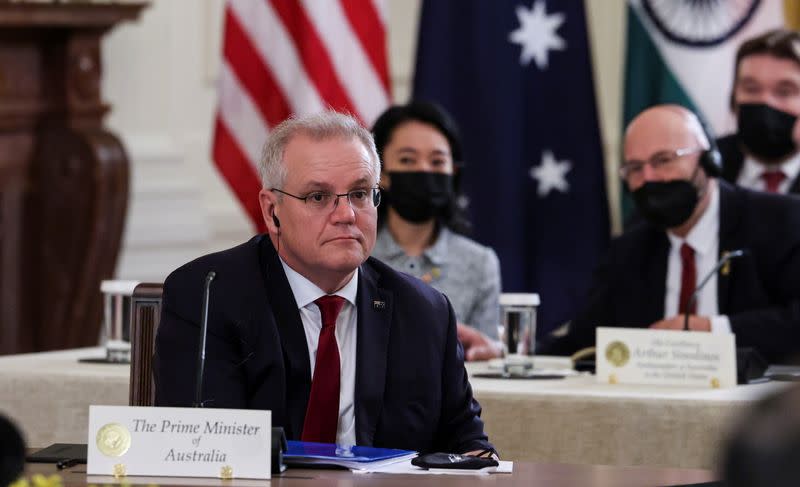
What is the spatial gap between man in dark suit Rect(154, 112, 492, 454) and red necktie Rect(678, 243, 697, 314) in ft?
4.80

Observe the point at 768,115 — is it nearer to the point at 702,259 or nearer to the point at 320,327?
the point at 702,259

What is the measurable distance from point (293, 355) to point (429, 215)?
5.99ft

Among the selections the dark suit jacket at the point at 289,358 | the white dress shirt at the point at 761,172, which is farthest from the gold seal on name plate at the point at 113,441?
the white dress shirt at the point at 761,172

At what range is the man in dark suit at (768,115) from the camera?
476cm

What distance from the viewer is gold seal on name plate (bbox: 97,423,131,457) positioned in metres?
2.01

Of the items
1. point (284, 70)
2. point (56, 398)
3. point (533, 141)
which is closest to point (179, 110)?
point (284, 70)

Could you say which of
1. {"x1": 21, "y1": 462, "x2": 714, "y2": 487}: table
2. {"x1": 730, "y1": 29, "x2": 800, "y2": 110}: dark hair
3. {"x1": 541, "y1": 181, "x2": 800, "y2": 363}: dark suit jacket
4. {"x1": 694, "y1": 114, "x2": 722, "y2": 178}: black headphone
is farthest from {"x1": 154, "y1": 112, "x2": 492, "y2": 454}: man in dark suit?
{"x1": 730, "y1": 29, "x2": 800, "y2": 110}: dark hair

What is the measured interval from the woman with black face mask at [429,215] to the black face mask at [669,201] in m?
0.63

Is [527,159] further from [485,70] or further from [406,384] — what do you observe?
[406,384]

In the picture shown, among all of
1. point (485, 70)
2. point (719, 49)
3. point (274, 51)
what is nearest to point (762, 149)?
point (719, 49)

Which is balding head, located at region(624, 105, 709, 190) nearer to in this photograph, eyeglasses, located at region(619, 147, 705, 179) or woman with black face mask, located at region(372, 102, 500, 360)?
eyeglasses, located at region(619, 147, 705, 179)

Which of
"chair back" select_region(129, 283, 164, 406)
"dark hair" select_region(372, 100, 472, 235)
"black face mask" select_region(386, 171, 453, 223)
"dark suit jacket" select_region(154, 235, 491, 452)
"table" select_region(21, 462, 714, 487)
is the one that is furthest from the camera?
"dark hair" select_region(372, 100, 472, 235)

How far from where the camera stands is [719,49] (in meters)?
5.48

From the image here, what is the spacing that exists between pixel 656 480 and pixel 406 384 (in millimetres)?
663
